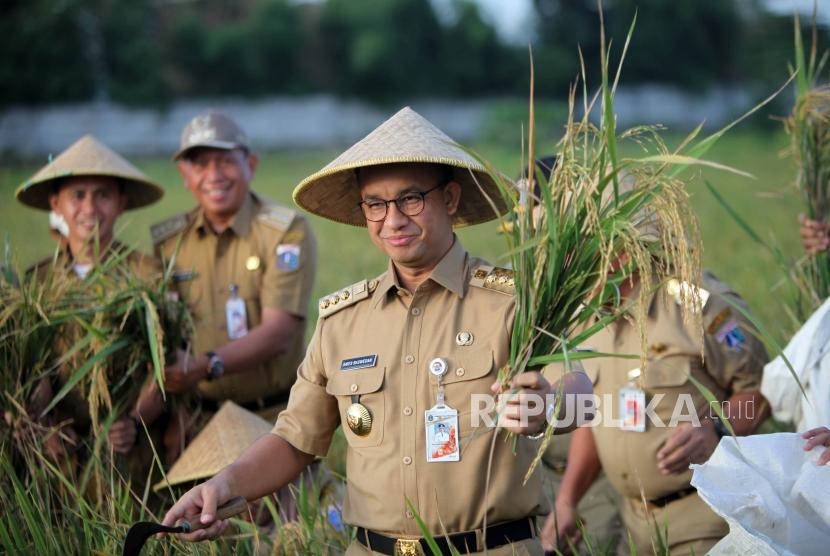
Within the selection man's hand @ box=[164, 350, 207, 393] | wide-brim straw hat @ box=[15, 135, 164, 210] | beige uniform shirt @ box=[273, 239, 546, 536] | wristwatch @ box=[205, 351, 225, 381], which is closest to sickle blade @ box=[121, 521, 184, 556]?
beige uniform shirt @ box=[273, 239, 546, 536]

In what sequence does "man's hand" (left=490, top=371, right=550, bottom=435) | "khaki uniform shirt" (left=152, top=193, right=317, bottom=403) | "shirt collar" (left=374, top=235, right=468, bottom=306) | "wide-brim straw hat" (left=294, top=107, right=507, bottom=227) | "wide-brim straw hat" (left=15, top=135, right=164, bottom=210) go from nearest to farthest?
"man's hand" (left=490, top=371, right=550, bottom=435), "wide-brim straw hat" (left=294, top=107, right=507, bottom=227), "shirt collar" (left=374, top=235, right=468, bottom=306), "wide-brim straw hat" (left=15, top=135, right=164, bottom=210), "khaki uniform shirt" (left=152, top=193, right=317, bottom=403)

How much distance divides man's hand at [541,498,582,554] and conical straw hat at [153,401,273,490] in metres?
1.16

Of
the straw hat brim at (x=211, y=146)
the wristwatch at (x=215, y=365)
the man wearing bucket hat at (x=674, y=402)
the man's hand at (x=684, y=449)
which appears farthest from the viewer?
the straw hat brim at (x=211, y=146)

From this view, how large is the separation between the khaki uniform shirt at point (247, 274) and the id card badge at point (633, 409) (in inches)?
65.0

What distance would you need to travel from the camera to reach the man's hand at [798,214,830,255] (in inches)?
176

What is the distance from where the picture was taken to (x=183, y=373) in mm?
4449

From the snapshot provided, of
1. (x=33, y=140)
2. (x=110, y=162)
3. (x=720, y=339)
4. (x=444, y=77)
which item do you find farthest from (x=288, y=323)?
(x=444, y=77)

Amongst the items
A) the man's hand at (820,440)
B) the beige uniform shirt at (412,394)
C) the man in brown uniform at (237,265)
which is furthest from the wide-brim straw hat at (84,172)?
the man's hand at (820,440)

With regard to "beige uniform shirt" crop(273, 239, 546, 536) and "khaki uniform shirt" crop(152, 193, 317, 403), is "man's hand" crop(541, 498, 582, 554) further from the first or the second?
"khaki uniform shirt" crop(152, 193, 317, 403)

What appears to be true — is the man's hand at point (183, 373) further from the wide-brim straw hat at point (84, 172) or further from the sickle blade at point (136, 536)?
the sickle blade at point (136, 536)

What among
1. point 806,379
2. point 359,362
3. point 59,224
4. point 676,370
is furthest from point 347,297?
point 59,224

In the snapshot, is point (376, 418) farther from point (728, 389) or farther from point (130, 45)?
point (130, 45)

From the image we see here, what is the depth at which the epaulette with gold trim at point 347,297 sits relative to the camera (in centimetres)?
333

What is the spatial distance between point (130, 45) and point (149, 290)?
117 ft
